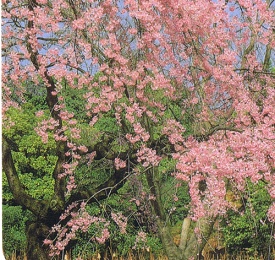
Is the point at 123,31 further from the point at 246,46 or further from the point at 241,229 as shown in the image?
the point at 241,229

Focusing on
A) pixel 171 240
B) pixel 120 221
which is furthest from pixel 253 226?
pixel 120 221

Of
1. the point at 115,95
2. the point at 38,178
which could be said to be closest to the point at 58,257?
the point at 38,178

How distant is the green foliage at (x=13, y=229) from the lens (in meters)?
6.49

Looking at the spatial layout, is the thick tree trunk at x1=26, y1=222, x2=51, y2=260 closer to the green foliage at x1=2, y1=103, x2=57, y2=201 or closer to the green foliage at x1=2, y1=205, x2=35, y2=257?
the green foliage at x1=2, y1=205, x2=35, y2=257

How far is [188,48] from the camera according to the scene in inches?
166

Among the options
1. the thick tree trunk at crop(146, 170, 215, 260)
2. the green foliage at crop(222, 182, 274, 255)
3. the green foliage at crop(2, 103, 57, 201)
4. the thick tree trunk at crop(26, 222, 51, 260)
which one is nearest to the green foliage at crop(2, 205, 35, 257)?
the green foliage at crop(2, 103, 57, 201)

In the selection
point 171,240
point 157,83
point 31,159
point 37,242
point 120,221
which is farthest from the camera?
point 31,159

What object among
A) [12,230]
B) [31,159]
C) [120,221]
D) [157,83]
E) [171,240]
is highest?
[157,83]

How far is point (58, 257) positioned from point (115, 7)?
354 cm

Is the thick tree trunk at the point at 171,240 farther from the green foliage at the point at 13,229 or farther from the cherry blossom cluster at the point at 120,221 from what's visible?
the green foliage at the point at 13,229

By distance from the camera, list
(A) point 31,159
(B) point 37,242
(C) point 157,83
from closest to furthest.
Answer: (C) point 157,83
(B) point 37,242
(A) point 31,159

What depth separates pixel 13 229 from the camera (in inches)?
262

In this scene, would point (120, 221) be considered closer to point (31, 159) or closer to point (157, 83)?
point (157, 83)

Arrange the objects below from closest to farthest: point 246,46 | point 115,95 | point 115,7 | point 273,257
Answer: point 115,7 < point 115,95 < point 246,46 < point 273,257
